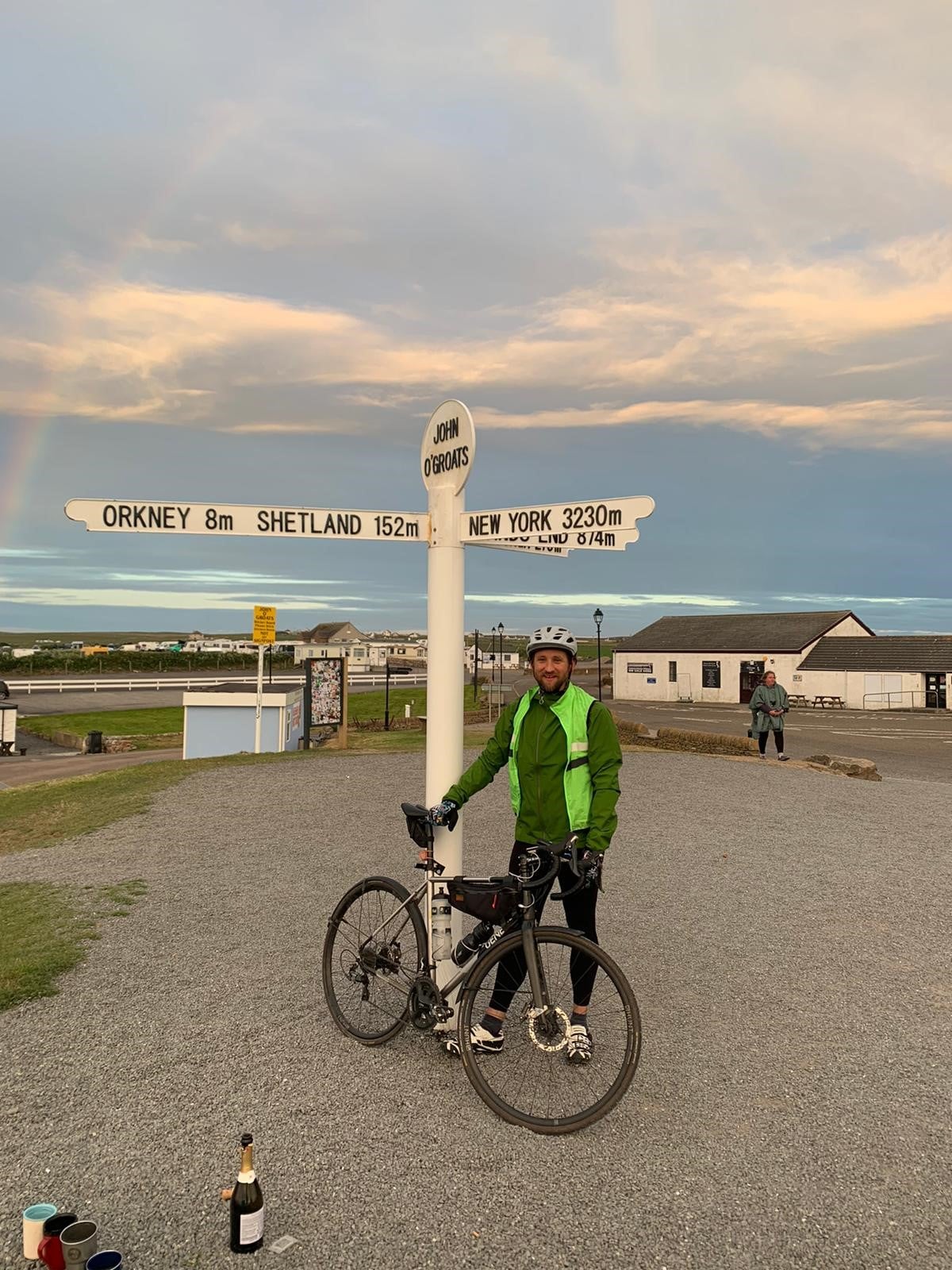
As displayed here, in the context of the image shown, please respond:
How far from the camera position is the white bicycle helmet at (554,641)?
15.1 ft

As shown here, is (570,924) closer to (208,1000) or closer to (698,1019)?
(698,1019)

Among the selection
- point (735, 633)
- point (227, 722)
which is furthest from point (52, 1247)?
point (735, 633)

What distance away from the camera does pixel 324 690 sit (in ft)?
78.1

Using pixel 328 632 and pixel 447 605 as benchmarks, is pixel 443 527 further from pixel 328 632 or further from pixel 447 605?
pixel 328 632

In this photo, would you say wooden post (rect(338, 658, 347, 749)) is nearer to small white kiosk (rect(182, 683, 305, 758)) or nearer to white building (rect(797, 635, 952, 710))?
small white kiosk (rect(182, 683, 305, 758))

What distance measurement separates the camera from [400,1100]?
4.26 meters

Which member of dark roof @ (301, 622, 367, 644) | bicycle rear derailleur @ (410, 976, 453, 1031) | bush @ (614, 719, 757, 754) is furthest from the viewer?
dark roof @ (301, 622, 367, 644)

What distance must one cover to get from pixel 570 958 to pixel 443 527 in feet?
8.05

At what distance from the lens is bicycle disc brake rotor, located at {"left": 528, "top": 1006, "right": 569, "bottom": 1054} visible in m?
4.31

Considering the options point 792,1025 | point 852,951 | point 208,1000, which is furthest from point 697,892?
point 208,1000

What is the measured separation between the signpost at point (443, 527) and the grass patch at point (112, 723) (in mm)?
29879

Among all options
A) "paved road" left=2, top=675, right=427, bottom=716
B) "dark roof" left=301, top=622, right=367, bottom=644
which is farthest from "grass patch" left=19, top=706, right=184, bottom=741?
"dark roof" left=301, top=622, right=367, bottom=644

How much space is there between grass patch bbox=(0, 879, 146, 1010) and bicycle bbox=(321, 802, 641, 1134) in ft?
6.62

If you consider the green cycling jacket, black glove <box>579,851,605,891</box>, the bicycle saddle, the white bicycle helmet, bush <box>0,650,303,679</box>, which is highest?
bush <box>0,650,303,679</box>
